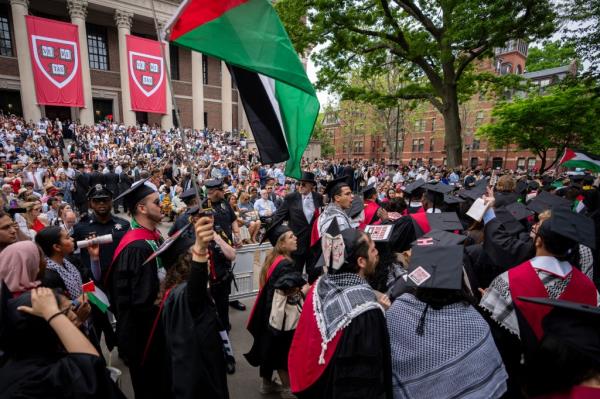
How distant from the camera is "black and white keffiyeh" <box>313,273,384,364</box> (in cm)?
208

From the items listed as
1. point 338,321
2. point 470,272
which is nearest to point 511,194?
point 470,272

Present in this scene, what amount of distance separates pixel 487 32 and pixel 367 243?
13.9 meters

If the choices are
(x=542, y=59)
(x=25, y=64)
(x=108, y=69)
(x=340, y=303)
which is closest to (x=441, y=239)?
(x=340, y=303)

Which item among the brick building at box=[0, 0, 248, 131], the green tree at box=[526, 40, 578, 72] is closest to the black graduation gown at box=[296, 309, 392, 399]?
the brick building at box=[0, 0, 248, 131]

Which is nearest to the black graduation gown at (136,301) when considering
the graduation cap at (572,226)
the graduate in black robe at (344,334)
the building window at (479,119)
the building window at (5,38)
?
the graduate in black robe at (344,334)

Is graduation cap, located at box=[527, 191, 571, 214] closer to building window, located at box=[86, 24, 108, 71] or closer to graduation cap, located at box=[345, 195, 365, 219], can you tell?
graduation cap, located at box=[345, 195, 365, 219]

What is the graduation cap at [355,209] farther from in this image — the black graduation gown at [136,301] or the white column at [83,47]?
the white column at [83,47]

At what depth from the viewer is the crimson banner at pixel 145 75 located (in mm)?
23347

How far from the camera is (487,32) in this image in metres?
12.5

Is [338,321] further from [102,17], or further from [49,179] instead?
[102,17]

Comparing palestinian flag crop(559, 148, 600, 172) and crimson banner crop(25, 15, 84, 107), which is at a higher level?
crimson banner crop(25, 15, 84, 107)

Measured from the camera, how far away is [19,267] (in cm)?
238

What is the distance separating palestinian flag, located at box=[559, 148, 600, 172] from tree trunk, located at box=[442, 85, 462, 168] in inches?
280

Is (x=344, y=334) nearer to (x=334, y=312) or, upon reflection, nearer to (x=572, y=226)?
(x=334, y=312)
